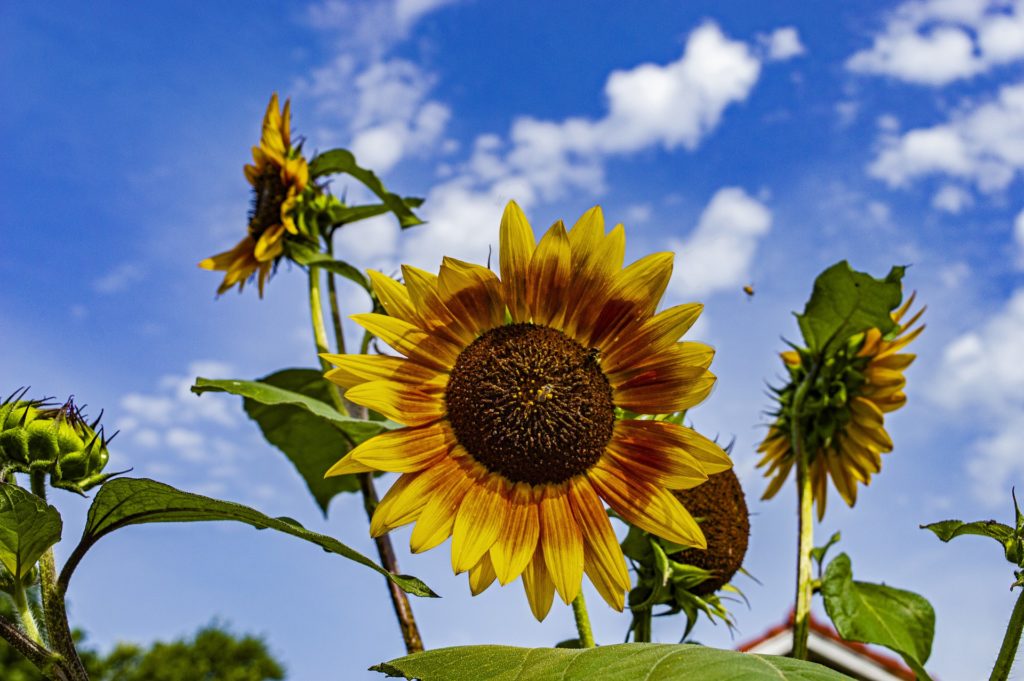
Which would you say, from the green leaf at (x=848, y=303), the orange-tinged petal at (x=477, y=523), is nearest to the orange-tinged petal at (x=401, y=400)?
the orange-tinged petal at (x=477, y=523)

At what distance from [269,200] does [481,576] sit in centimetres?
110

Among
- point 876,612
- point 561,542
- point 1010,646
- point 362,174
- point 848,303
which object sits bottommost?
point 1010,646

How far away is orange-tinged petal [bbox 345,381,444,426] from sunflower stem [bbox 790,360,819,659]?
2.36ft

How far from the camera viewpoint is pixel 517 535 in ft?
3.97

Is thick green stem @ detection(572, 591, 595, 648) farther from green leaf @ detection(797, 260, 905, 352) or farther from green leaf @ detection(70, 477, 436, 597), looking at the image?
green leaf @ detection(797, 260, 905, 352)

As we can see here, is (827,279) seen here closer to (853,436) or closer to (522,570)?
(853,436)

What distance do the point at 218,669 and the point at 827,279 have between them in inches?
311

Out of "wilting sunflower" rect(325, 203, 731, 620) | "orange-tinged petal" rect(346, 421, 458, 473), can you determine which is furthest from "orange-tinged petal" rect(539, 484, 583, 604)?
"orange-tinged petal" rect(346, 421, 458, 473)

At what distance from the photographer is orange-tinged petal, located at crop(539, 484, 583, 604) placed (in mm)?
1173

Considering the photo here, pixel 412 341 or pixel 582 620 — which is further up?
pixel 412 341

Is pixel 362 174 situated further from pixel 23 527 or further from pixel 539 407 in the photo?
pixel 23 527

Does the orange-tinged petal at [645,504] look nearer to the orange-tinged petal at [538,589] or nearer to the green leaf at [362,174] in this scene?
the orange-tinged petal at [538,589]

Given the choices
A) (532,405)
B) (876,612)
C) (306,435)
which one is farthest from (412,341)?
(876,612)

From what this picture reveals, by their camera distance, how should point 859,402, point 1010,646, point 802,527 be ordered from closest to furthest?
point 1010,646 < point 802,527 < point 859,402
